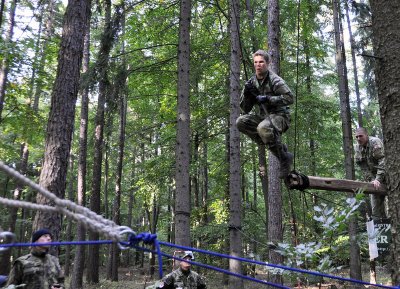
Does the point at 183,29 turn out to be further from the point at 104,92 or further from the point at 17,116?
the point at 17,116

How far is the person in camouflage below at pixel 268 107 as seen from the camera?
452 cm

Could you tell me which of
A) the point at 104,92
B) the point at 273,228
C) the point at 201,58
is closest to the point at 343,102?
the point at 201,58

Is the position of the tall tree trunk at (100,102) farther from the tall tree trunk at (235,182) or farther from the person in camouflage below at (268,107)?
the person in camouflage below at (268,107)

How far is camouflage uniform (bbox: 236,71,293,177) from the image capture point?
452 centimetres

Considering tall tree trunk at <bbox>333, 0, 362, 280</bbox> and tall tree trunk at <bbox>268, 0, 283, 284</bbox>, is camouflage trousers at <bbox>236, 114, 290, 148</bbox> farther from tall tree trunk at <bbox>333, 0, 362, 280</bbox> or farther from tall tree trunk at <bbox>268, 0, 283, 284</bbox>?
tall tree trunk at <bbox>333, 0, 362, 280</bbox>

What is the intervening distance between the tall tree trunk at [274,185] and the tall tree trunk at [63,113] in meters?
3.89

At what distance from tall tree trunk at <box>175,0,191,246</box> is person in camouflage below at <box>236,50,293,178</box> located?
2.94m

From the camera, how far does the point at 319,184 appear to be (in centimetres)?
473

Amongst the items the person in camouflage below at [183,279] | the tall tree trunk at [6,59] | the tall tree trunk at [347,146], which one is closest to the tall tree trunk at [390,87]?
the person in camouflage below at [183,279]

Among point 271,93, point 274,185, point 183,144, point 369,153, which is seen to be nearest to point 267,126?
point 271,93

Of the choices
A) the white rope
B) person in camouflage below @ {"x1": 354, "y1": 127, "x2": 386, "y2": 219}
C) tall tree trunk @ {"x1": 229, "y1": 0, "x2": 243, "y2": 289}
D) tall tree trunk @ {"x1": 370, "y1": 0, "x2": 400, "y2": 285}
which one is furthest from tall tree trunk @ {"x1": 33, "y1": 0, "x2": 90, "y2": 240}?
tall tree trunk @ {"x1": 370, "y1": 0, "x2": 400, "y2": 285}

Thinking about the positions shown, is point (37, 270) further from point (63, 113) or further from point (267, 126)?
point (267, 126)

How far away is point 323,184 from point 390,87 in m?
1.72

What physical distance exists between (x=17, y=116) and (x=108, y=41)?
5668 millimetres
